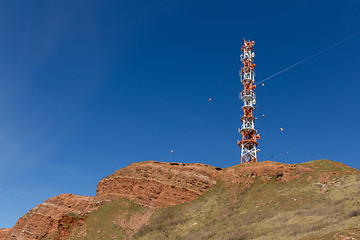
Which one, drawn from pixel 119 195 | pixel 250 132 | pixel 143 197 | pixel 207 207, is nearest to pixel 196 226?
pixel 207 207

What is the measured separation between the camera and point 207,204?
167ft

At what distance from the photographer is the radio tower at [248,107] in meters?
67.6

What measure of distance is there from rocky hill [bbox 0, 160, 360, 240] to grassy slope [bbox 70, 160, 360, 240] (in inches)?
4.6

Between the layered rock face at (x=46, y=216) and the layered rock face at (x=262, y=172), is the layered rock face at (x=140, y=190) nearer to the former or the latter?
the layered rock face at (x=46, y=216)

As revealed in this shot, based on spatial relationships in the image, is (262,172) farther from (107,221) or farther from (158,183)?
(107,221)

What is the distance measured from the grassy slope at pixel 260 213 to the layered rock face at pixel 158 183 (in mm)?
1760

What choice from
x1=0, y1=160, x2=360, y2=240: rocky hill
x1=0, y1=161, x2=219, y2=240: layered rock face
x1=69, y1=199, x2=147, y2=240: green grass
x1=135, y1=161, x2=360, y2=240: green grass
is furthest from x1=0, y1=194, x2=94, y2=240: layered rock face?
x1=135, y1=161, x2=360, y2=240: green grass

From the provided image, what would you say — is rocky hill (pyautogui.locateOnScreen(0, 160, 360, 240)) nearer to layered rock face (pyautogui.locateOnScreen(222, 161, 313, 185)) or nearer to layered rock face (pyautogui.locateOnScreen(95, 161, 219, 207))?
layered rock face (pyautogui.locateOnScreen(222, 161, 313, 185))

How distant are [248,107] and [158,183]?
92.1 feet

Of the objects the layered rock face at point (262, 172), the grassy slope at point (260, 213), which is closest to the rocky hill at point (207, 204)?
the layered rock face at point (262, 172)

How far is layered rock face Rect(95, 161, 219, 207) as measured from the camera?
54.8m

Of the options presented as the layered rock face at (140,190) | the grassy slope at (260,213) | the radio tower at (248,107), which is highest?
the radio tower at (248,107)

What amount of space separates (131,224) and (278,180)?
2520 cm

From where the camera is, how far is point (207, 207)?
49719mm
